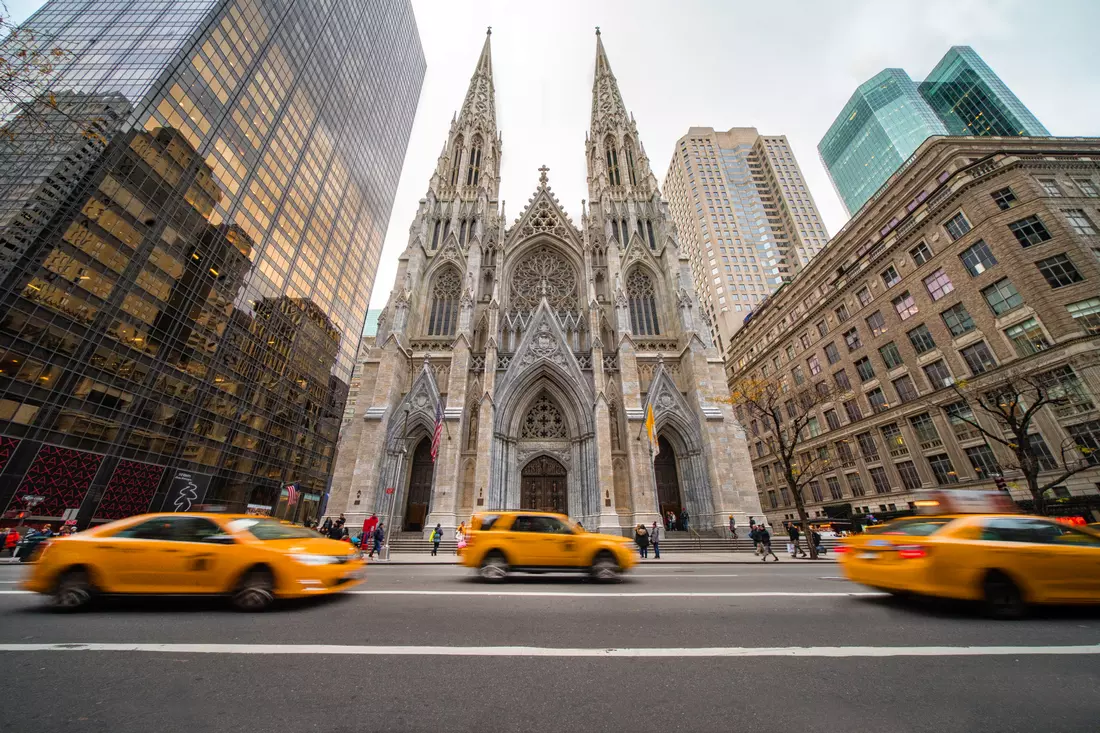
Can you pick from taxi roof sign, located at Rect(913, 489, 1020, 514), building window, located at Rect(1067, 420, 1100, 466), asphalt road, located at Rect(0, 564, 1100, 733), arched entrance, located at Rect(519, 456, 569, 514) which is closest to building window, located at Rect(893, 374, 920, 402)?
building window, located at Rect(1067, 420, 1100, 466)

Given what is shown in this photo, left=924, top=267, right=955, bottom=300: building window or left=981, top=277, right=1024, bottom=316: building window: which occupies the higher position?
left=924, top=267, right=955, bottom=300: building window

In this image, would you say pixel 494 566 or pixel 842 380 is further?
pixel 842 380

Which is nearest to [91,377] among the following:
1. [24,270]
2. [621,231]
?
[24,270]

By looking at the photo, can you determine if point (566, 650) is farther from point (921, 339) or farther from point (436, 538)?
point (921, 339)

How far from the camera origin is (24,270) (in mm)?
20078

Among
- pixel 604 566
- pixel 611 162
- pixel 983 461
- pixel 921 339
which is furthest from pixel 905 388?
pixel 604 566

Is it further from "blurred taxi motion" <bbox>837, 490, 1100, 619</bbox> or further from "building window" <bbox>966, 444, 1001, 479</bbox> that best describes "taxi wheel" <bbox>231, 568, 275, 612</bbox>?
"building window" <bbox>966, 444, 1001, 479</bbox>

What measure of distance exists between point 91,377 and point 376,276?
35.4m

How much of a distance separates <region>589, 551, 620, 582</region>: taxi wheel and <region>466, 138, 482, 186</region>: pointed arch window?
33.8m

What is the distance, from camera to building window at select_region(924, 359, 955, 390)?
2627cm

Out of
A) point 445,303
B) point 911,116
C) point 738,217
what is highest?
point 911,116

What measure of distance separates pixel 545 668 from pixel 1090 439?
3161 cm

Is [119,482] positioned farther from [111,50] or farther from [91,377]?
[111,50]

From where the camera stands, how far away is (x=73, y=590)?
5.25m
